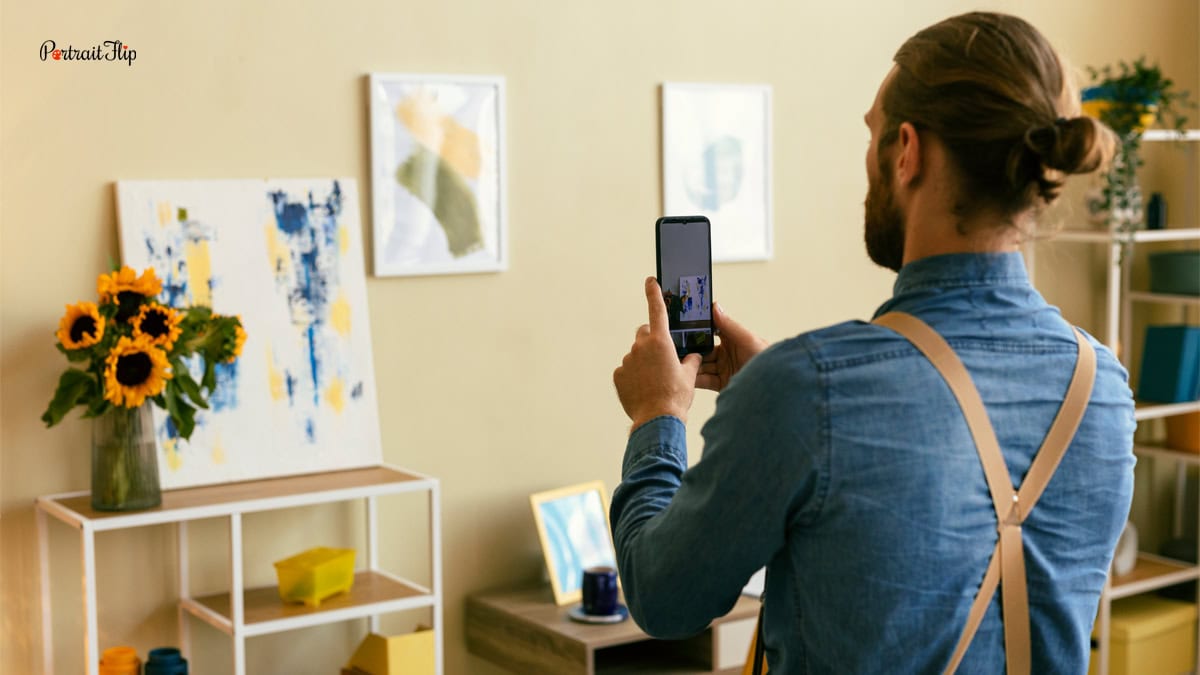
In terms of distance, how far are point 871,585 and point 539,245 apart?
2145mm

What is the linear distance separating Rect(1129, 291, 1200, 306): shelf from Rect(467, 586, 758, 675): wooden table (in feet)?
5.78

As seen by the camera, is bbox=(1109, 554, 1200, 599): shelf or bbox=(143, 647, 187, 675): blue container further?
bbox=(1109, 554, 1200, 599): shelf

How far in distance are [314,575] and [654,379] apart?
1488mm

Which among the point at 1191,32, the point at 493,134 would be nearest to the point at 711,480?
the point at 493,134

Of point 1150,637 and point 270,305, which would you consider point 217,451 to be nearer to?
point 270,305

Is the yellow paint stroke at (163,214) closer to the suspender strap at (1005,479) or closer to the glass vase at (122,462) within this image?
the glass vase at (122,462)

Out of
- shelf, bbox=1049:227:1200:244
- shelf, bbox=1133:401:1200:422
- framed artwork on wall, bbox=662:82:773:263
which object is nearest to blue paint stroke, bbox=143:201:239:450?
framed artwork on wall, bbox=662:82:773:263

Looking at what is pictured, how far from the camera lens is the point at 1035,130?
1093mm

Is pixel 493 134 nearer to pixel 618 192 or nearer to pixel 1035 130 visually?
pixel 618 192

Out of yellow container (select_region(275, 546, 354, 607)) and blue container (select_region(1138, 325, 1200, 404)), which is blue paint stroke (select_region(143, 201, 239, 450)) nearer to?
yellow container (select_region(275, 546, 354, 607))

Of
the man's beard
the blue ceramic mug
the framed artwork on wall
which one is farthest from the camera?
the framed artwork on wall

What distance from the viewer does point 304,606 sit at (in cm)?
262

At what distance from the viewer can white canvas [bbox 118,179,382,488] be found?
8.69ft

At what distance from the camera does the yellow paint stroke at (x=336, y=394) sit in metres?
2.84
